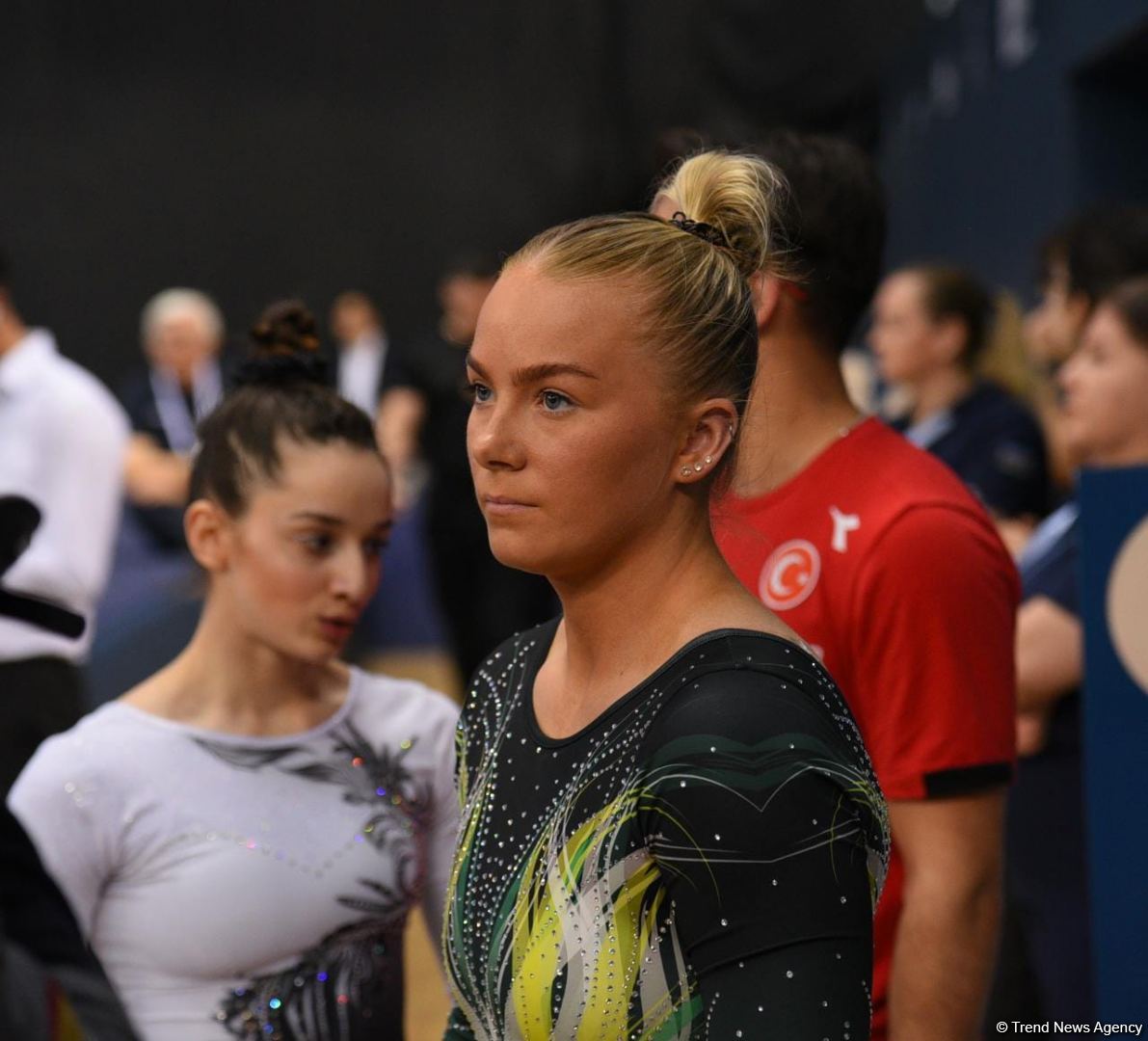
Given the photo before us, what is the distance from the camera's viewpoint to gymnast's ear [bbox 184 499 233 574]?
1.88 meters

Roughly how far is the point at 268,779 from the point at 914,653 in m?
0.72

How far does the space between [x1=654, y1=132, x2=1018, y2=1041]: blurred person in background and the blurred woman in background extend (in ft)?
0.84

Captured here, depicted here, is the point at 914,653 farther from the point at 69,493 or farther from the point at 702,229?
the point at 69,493

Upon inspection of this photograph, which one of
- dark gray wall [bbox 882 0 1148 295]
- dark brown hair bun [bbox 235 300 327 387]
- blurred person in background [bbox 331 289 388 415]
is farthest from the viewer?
blurred person in background [bbox 331 289 388 415]

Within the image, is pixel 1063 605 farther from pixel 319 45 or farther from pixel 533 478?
pixel 319 45

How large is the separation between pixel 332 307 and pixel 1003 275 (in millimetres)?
5569

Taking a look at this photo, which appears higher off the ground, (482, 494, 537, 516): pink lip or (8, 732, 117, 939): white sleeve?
(482, 494, 537, 516): pink lip

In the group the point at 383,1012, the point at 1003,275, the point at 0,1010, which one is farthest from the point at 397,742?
the point at 1003,275

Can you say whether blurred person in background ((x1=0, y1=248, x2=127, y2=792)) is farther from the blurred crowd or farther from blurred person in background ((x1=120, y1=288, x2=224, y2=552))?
blurred person in background ((x1=120, y1=288, x2=224, y2=552))

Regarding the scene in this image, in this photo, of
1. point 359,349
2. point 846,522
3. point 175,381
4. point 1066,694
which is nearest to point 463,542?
point 175,381

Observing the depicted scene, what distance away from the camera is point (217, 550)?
6.20 feet

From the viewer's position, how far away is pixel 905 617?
1.54 m

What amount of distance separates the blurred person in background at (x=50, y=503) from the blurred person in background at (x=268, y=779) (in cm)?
171

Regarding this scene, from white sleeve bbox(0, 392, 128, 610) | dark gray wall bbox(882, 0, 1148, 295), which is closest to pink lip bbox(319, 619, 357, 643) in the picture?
white sleeve bbox(0, 392, 128, 610)
